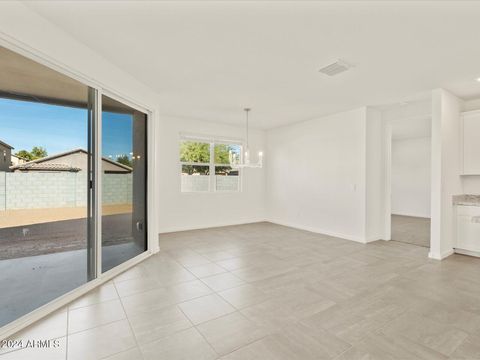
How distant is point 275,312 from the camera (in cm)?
239

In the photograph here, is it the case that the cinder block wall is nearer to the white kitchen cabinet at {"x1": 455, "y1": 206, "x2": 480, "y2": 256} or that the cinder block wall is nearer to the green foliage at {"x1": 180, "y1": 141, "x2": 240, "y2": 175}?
the green foliage at {"x1": 180, "y1": 141, "x2": 240, "y2": 175}

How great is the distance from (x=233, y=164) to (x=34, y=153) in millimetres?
3091

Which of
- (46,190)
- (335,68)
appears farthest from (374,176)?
(46,190)

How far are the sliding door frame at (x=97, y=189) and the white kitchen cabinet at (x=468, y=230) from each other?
524 centimetres

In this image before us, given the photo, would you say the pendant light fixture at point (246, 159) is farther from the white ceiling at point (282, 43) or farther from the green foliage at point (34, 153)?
the green foliage at point (34, 153)

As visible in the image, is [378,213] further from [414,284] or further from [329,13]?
[329,13]

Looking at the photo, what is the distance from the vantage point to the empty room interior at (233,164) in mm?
2057

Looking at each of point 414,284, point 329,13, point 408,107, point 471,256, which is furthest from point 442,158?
point 329,13

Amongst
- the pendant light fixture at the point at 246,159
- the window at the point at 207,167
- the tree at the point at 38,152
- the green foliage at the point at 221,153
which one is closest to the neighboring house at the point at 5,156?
the tree at the point at 38,152

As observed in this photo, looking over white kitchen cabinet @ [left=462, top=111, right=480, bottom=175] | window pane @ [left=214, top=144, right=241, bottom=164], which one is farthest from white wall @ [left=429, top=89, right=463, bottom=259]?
window pane @ [left=214, top=144, right=241, bottom=164]

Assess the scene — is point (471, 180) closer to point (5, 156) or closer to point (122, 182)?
point (122, 182)

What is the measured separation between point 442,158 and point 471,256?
1753 millimetres

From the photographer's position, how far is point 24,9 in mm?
2100

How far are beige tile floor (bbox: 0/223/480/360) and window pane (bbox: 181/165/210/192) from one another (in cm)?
242
